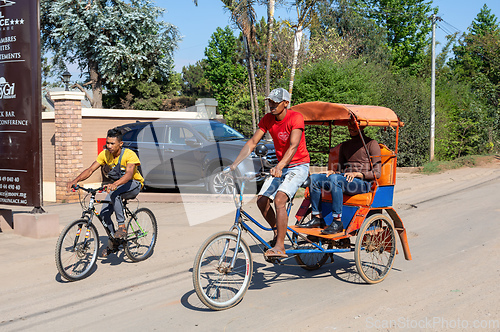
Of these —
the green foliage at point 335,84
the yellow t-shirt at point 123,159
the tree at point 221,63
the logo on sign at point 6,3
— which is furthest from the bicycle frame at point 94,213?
the tree at point 221,63

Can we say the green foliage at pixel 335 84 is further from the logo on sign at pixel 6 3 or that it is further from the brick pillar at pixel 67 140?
the logo on sign at pixel 6 3

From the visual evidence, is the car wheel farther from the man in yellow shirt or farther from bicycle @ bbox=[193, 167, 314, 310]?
bicycle @ bbox=[193, 167, 314, 310]

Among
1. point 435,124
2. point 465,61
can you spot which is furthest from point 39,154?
point 465,61

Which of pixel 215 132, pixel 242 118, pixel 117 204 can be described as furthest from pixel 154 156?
pixel 242 118

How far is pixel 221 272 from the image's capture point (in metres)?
5.00

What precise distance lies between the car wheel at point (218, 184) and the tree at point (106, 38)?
24.5m

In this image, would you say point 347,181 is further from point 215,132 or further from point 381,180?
point 215,132

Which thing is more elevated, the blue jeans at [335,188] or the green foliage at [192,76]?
the green foliage at [192,76]

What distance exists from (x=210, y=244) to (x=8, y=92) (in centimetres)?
600

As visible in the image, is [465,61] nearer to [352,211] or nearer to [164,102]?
[164,102]

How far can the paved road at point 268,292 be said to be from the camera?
15.5 feet

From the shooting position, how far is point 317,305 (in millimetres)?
5133

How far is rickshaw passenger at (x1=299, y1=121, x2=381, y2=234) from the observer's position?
596 centimetres

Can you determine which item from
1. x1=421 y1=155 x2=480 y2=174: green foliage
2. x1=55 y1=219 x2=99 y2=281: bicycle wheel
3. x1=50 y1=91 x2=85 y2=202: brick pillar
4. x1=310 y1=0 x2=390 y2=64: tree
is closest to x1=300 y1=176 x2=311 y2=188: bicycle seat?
x1=55 y1=219 x2=99 y2=281: bicycle wheel
